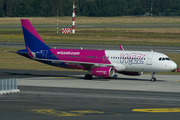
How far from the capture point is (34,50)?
172 ft

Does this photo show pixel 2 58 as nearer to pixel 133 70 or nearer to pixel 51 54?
pixel 51 54

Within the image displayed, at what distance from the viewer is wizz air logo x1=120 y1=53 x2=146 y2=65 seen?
4756cm

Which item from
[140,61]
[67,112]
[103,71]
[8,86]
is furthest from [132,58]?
[67,112]

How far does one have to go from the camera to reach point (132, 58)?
4791 cm

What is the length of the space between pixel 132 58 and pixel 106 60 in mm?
3766

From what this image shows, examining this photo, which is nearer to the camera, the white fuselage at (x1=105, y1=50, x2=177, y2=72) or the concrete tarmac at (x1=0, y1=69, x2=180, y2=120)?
the concrete tarmac at (x1=0, y1=69, x2=180, y2=120)

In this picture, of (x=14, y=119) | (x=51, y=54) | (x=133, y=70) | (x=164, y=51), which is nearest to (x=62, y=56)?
(x=51, y=54)

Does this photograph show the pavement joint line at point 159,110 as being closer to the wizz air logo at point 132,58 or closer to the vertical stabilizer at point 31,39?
the wizz air logo at point 132,58

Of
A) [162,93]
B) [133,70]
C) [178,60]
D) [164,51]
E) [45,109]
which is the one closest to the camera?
[45,109]

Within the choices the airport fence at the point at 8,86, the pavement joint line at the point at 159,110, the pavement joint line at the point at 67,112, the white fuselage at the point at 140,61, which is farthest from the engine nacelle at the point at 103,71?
the pavement joint line at the point at 67,112

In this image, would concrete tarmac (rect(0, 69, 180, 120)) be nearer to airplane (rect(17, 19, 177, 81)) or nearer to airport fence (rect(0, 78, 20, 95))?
airport fence (rect(0, 78, 20, 95))

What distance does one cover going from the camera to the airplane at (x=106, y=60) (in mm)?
47062

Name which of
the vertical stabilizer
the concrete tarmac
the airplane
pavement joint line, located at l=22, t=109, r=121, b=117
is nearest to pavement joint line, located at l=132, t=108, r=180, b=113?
the concrete tarmac

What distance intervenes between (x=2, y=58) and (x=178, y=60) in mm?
36862
